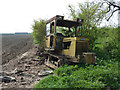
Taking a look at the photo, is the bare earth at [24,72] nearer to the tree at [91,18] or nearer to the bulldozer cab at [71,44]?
the bulldozer cab at [71,44]

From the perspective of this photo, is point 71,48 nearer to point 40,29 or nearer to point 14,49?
point 40,29

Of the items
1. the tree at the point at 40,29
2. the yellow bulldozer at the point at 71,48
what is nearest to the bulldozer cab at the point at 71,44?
the yellow bulldozer at the point at 71,48

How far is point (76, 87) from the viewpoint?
5277mm

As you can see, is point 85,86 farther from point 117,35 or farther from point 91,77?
point 117,35

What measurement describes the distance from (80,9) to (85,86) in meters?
10.5

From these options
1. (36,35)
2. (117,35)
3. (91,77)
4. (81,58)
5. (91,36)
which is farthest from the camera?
(36,35)

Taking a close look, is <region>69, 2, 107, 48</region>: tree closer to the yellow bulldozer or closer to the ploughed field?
the yellow bulldozer

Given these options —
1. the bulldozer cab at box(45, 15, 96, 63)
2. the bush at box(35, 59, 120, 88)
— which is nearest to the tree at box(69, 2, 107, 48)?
the bulldozer cab at box(45, 15, 96, 63)

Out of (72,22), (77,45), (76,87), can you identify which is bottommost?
(76,87)

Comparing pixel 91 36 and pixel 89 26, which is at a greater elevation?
pixel 89 26

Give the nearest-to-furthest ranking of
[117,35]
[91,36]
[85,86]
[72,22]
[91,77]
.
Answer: [85,86] → [91,77] → [72,22] → [117,35] → [91,36]

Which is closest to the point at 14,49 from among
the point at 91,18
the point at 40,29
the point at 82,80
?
the point at 40,29

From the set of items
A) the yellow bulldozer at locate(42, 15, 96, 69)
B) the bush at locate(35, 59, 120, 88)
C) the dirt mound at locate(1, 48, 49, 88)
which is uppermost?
the yellow bulldozer at locate(42, 15, 96, 69)

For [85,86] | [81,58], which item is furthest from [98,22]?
[85,86]
